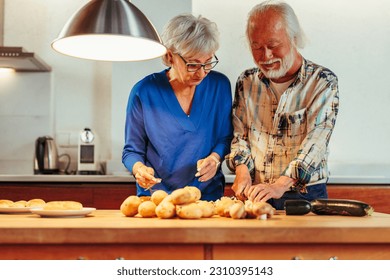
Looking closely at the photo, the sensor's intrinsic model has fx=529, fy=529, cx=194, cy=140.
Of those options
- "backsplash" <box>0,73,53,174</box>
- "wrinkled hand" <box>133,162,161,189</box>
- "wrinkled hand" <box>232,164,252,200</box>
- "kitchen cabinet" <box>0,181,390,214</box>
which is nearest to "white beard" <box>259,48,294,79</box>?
"wrinkled hand" <box>232,164,252,200</box>

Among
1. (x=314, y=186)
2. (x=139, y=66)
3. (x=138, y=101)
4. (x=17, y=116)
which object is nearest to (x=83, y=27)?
(x=138, y=101)

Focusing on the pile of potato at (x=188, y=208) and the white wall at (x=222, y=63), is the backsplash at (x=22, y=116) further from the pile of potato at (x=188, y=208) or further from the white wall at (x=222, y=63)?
the pile of potato at (x=188, y=208)

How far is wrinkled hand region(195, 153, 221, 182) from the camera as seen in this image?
2039 mm

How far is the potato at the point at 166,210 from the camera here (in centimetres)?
157

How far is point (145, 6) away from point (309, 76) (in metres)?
2.01

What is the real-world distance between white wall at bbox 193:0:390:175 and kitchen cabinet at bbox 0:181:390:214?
0.86m

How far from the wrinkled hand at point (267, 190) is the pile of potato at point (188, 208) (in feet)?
0.49

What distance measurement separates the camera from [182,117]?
7.41 feet

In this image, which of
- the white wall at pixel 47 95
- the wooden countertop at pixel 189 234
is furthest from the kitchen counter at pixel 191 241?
the white wall at pixel 47 95

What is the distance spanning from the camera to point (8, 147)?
13.6 feet

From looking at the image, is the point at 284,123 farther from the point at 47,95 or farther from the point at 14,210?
the point at 47,95

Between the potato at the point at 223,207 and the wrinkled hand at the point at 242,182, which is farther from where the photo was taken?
the wrinkled hand at the point at 242,182

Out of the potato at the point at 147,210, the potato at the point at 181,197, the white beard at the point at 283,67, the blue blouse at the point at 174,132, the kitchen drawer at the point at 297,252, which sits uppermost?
the white beard at the point at 283,67

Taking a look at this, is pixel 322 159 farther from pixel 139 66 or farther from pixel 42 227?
pixel 139 66
